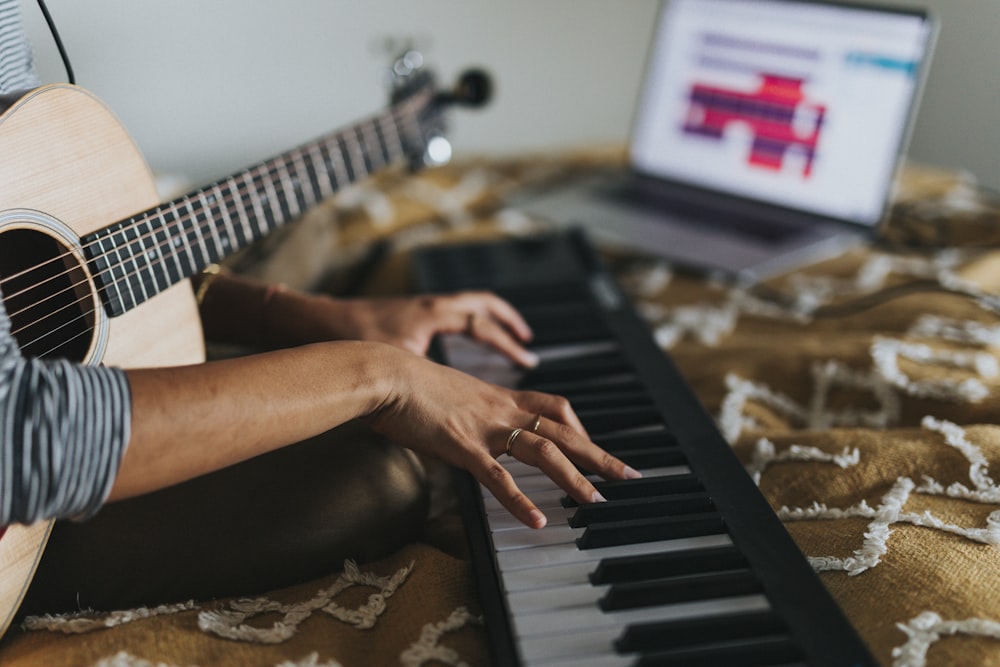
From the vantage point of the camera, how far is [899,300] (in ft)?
4.16

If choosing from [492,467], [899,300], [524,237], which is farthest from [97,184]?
[899,300]

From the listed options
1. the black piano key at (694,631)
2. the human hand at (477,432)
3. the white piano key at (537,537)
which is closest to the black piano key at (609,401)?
the human hand at (477,432)

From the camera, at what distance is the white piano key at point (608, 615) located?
0.64 m

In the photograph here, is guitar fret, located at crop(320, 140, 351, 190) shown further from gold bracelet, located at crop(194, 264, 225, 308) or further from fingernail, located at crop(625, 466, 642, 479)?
fingernail, located at crop(625, 466, 642, 479)

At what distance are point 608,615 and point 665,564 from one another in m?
0.07

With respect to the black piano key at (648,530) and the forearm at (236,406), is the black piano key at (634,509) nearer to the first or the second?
the black piano key at (648,530)

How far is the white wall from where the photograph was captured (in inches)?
58.5

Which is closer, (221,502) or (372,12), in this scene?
(221,502)

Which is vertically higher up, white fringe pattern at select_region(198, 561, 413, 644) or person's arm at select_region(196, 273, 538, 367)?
person's arm at select_region(196, 273, 538, 367)

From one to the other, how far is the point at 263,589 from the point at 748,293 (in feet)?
2.98

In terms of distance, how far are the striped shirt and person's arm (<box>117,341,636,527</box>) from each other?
2 cm

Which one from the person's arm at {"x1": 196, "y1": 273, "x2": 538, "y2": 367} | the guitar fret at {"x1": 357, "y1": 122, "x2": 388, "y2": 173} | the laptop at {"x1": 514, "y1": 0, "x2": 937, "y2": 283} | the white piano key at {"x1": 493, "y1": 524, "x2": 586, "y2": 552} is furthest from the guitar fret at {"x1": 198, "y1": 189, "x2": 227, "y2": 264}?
the laptop at {"x1": 514, "y1": 0, "x2": 937, "y2": 283}

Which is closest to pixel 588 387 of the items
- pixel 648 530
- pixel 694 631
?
pixel 648 530

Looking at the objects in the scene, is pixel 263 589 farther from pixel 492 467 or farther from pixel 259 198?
pixel 259 198
